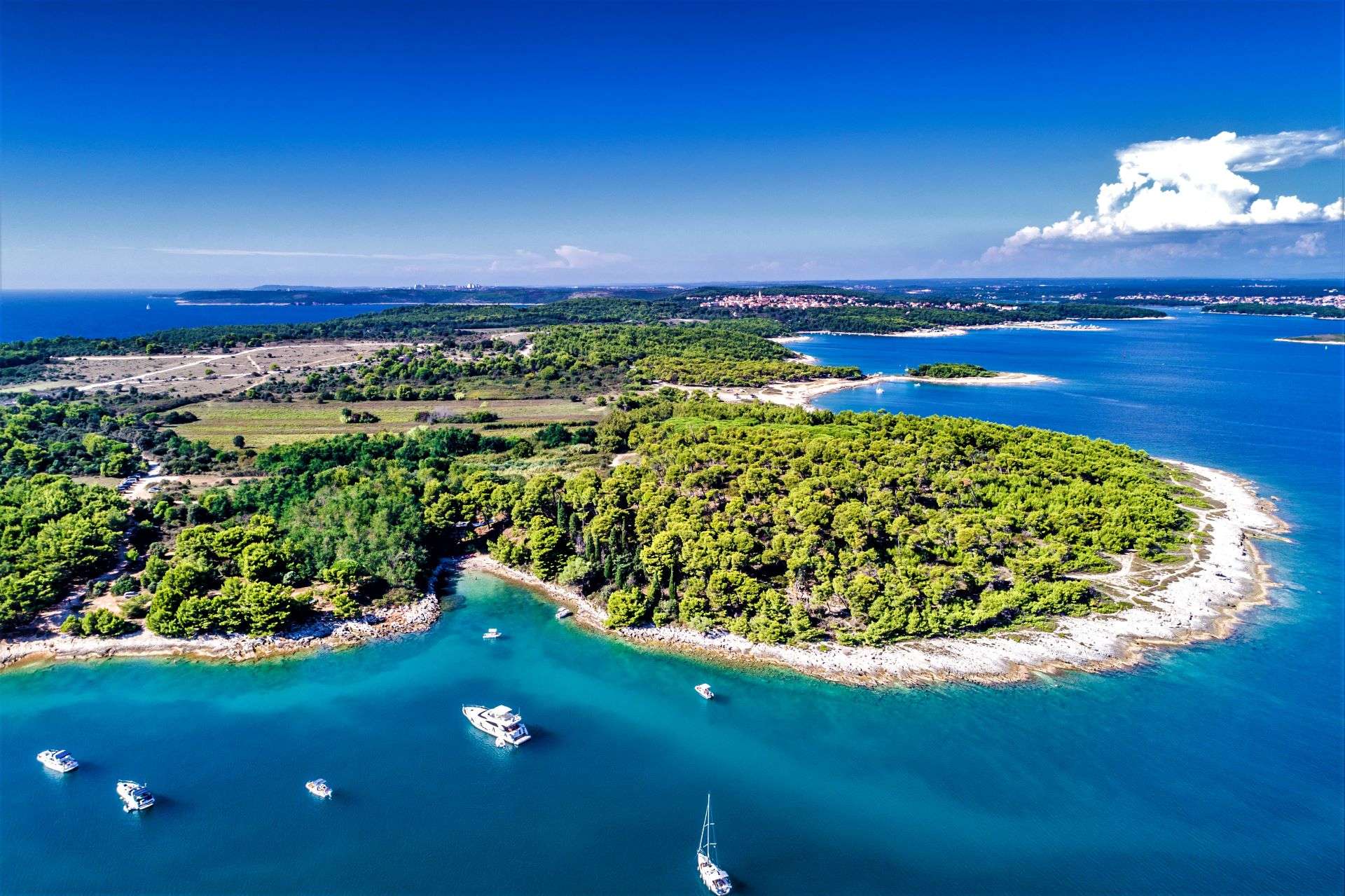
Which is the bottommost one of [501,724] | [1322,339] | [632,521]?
[501,724]

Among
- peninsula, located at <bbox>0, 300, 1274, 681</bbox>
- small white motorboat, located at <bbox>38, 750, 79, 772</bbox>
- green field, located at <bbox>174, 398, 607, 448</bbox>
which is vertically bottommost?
small white motorboat, located at <bbox>38, 750, 79, 772</bbox>

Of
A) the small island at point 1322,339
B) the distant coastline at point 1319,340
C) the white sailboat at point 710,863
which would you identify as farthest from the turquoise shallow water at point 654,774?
the small island at point 1322,339

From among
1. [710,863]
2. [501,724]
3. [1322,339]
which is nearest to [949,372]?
[501,724]

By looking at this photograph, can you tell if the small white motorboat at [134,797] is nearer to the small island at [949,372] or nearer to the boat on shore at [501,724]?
the boat on shore at [501,724]

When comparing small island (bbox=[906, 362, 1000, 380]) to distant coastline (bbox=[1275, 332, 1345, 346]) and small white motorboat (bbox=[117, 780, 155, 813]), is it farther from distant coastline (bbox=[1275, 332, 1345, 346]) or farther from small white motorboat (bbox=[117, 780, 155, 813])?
small white motorboat (bbox=[117, 780, 155, 813])

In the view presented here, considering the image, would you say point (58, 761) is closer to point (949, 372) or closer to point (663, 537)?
point (663, 537)

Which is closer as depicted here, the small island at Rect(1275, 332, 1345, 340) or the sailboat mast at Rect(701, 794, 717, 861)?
the sailboat mast at Rect(701, 794, 717, 861)

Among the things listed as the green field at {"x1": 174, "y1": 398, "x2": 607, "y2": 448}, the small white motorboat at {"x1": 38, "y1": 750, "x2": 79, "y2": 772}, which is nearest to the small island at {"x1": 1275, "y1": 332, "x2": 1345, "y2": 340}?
the green field at {"x1": 174, "y1": 398, "x2": 607, "y2": 448}

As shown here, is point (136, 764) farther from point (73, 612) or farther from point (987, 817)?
point (987, 817)
